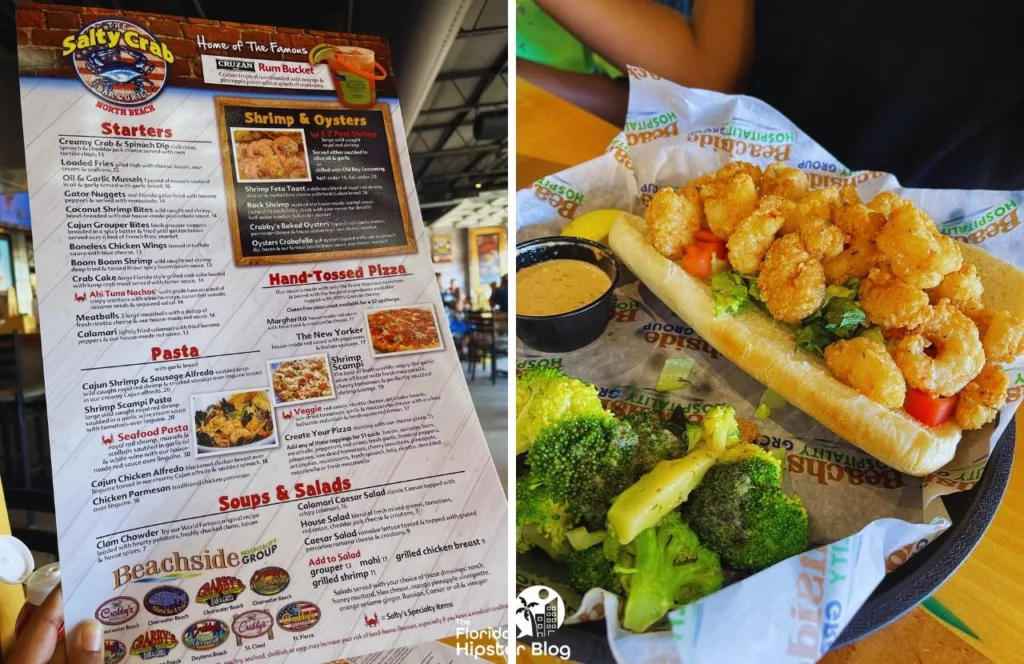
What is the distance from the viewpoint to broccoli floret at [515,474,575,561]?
103 cm

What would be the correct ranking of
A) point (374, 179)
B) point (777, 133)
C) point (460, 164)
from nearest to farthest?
point (374, 179) < point (460, 164) < point (777, 133)

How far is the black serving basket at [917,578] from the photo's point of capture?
2.87 feet

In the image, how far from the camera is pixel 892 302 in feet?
3.82

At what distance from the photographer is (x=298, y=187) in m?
0.78

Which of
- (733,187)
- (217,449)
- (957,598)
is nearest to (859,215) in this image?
(733,187)

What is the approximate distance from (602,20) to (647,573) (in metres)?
1.60

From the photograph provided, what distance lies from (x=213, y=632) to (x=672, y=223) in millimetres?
1155

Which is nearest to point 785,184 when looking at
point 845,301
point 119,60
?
point 845,301

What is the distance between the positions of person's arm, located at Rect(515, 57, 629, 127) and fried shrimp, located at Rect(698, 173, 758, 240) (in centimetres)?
60

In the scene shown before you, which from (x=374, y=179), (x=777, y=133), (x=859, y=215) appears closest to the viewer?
(x=374, y=179)

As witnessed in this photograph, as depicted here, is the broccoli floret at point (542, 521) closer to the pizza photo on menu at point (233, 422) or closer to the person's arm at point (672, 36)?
the pizza photo on menu at point (233, 422)

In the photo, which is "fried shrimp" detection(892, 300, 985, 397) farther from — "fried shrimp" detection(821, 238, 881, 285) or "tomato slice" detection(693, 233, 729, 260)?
"tomato slice" detection(693, 233, 729, 260)

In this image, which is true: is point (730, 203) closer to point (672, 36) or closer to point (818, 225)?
point (818, 225)

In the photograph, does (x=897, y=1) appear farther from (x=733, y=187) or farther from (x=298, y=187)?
(x=298, y=187)
